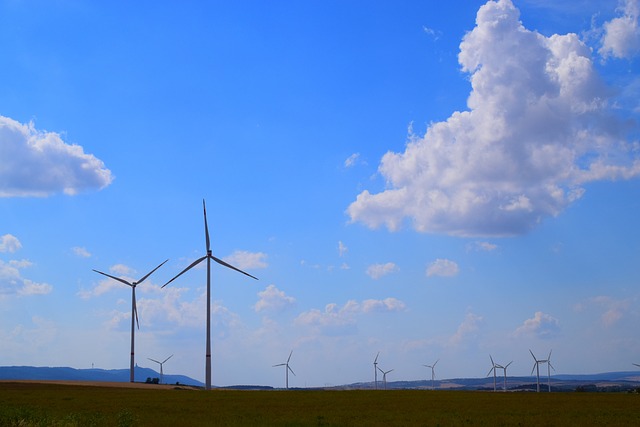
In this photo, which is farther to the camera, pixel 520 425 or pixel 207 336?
pixel 207 336

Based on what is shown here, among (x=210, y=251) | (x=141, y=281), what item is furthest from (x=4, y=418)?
(x=141, y=281)

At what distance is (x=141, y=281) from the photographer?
168625 millimetres

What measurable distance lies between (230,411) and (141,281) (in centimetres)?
10136

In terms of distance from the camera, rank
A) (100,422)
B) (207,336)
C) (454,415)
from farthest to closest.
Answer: (207,336)
(454,415)
(100,422)

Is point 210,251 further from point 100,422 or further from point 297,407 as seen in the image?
point 100,422

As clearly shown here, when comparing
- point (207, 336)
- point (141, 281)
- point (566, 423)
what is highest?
point (141, 281)

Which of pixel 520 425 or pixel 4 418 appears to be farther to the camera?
pixel 520 425

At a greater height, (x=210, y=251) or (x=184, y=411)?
(x=210, y=251)

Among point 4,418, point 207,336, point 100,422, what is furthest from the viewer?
point 207,336

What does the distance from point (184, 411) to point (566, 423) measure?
3504 centimetres

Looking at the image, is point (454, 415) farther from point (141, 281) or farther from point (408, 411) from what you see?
point (141, 281)

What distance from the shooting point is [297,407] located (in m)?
79.4

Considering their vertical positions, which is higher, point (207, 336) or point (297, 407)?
point (207, 336)

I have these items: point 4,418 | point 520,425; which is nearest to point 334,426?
point 520,425
